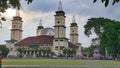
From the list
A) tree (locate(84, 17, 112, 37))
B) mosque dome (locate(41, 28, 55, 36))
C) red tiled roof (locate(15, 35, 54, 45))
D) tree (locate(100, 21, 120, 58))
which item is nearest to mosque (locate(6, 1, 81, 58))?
red tiled roof (locate(15, 35, 54, 45))

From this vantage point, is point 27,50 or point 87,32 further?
point 27,50

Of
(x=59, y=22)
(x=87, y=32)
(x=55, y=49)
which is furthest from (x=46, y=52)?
(x=87, y=32)

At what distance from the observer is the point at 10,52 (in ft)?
522

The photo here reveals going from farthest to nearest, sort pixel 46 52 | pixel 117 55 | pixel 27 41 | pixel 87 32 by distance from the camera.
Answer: pixel 27 41 → pixel 46 52 → pixel 87 32 → pixel 117 55

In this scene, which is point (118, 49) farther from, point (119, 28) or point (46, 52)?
point (46, 52)

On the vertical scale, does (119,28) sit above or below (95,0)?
above

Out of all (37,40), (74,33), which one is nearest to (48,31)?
(74,33)

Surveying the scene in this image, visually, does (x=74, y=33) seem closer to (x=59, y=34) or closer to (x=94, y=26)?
(x=59, y=34)

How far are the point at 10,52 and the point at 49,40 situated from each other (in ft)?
69.9

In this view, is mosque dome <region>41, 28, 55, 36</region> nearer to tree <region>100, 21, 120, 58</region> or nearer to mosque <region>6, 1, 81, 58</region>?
mosque <region>6, 1, 81, 58</region>

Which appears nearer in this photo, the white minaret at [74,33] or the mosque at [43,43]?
the mosque at [43,43]

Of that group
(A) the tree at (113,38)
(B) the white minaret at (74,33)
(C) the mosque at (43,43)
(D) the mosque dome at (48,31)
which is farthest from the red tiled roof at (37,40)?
(A) the tree at (113,38)

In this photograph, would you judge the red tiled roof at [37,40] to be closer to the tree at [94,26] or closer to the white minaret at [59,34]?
the white minaret at [59,34]

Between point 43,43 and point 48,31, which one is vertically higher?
point 48,31
